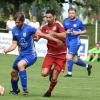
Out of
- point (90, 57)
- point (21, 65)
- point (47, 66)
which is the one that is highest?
point (21, 65)

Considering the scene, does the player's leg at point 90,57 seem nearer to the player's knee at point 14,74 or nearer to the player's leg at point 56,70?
the player's leg at point 56,70

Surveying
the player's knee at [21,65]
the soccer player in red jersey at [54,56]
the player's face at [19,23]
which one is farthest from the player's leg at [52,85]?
the player's face at [19,23]

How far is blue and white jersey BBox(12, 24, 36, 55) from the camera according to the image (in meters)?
13.1

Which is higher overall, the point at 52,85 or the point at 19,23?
the point at 19,23

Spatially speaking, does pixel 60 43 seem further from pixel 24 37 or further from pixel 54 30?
pixel 24 37

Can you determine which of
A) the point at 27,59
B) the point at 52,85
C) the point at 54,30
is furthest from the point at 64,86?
the point at 54,30

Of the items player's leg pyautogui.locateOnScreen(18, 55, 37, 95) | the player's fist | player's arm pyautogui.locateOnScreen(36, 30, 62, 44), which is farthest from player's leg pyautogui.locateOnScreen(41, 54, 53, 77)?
player's arm pyautogui.locateOnScreen(36, 30, 62, 44)

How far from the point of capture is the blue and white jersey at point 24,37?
13.1 meters

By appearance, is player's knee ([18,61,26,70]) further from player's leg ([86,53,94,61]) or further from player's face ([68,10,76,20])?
player's leg ([86,53,94,61])

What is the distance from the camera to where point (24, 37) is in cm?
1309

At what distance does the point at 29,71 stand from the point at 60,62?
7.32 metres

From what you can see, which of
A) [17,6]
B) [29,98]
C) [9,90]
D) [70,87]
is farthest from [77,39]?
[17,6]

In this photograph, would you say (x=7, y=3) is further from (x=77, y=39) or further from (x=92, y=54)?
(x=77, y=39)

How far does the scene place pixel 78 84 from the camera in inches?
635
